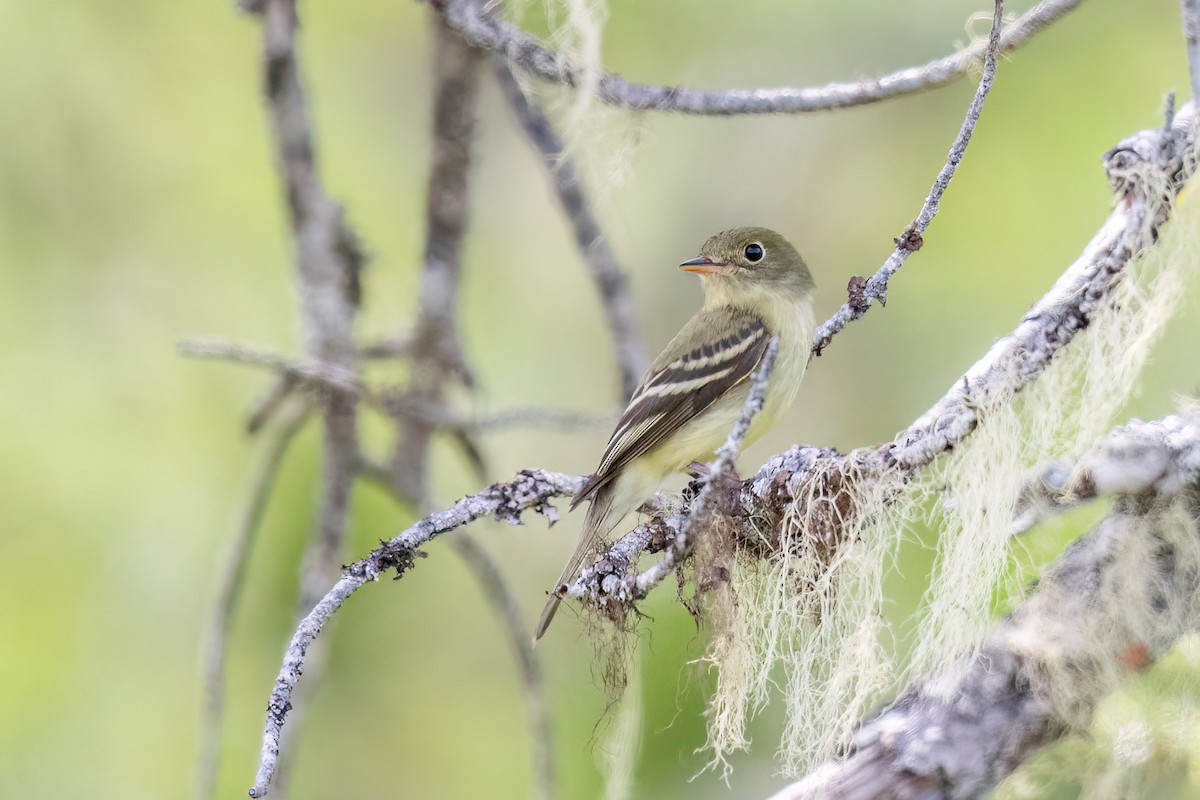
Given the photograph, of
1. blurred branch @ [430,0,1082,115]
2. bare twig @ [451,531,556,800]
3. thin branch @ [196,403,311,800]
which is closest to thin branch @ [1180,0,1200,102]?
blurred branch @ [430,0,1082,115]

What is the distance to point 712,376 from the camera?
14.6 feet

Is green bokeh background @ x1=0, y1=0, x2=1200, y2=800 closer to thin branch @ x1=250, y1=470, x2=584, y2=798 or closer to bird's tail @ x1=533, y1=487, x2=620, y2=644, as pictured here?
bird's tail @ x1=533, y1=487, x2=620, y2=644

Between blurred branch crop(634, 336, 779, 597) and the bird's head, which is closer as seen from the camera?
blurred branch crop(634, 336, 779, 597)

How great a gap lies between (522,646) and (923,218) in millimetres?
2303

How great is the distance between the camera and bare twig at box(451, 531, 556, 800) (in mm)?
4391

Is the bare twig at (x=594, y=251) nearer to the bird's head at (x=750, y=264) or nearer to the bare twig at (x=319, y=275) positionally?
the bird's head at (x=750, y=264)

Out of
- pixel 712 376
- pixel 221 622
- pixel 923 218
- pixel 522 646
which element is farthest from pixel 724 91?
pixel 221 622

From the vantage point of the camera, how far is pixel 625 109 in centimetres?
368

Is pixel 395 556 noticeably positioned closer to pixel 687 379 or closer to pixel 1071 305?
pixel 1071 305

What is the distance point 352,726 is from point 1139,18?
17.6 feet

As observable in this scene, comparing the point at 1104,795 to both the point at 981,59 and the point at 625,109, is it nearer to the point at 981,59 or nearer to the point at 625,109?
the point at 981,59

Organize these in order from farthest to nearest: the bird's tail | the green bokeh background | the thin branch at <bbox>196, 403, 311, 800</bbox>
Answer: the green bokeh background → the thin branch at <bbox>196, 403, 311, 800</bbox> → the bird's tail

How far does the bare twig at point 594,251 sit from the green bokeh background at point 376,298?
341 mm

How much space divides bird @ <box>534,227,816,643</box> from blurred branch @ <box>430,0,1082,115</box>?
99cm
